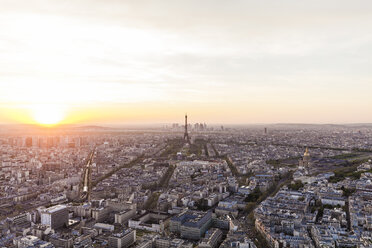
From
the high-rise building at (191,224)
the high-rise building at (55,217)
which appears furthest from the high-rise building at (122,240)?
the high-rise building at (55,217)

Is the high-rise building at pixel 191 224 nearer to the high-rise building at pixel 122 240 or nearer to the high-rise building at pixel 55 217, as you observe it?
the high-rise building at pixel 122 240

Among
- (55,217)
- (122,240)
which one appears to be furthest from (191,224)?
(55,217)

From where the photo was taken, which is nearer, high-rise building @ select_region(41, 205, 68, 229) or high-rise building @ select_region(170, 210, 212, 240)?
high-rise building @ select_region(170, 210, 212, 240)

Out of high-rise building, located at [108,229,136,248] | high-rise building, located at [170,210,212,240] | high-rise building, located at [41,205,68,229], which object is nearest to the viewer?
high-rise building, located at [108,229,136,248]

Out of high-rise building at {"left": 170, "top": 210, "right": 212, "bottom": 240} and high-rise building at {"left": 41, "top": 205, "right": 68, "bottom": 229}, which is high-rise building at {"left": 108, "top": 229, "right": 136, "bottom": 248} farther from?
high-rise building at {"left": 41, "top": 205, "right": 68, "bottom": 229}

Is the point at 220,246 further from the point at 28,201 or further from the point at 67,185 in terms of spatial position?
the point at 67,185

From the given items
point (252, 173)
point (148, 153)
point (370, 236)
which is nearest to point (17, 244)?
point (370, 236)

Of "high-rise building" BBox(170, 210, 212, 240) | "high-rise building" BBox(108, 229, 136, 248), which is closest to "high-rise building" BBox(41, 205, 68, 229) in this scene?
"high-rise building" BBox(108, 229, 136, 248)

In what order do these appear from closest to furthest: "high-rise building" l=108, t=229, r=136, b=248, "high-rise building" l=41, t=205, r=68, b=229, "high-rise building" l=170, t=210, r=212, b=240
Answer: "high-rise building" l=108, t=229, r=136, b=248
"high-rise building" l=170, t=210, r=212, b=240
"high-rise building" l=41, t=205, r=68, b=229

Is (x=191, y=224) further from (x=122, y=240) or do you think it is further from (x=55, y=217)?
(x=55, y=217)
